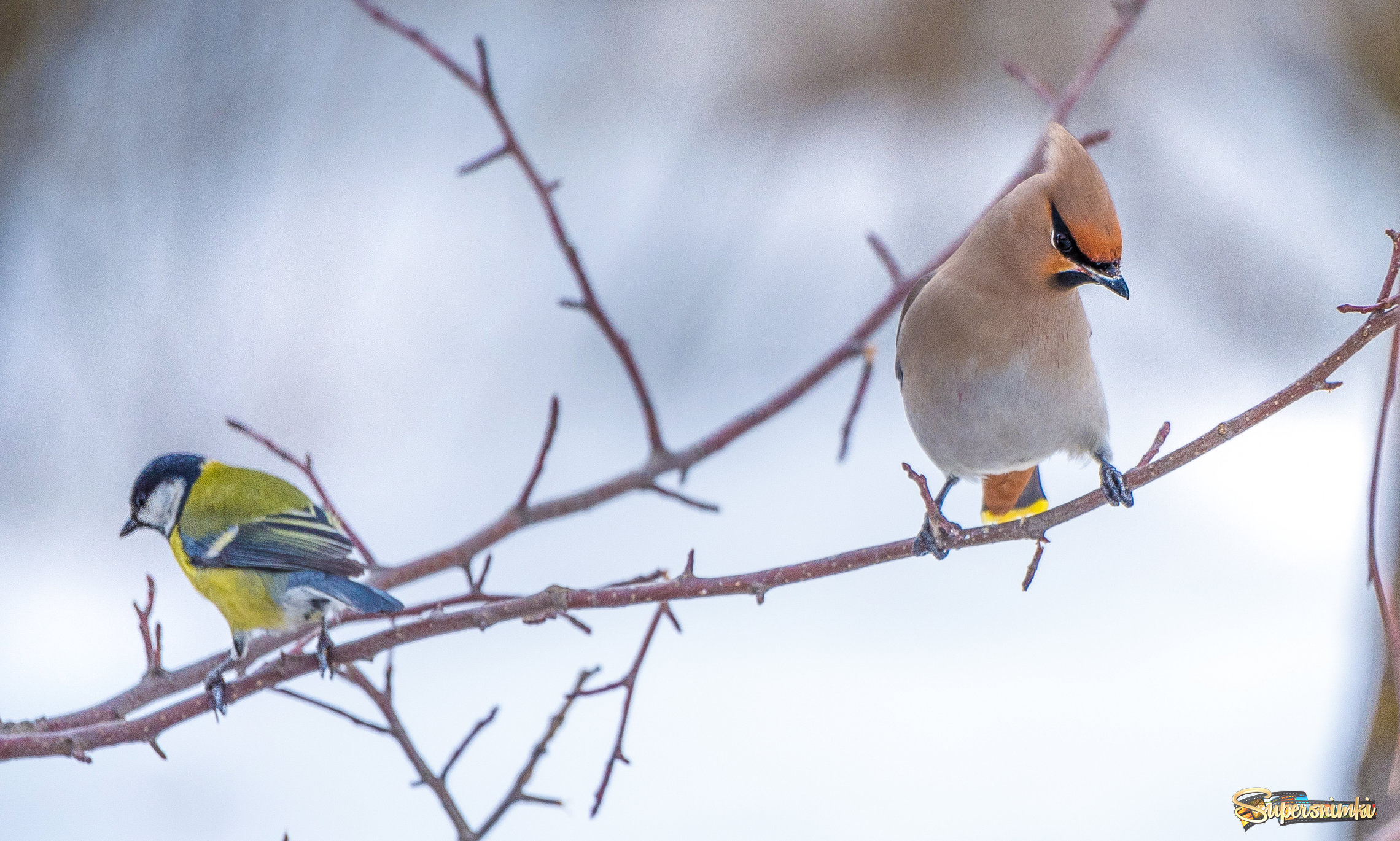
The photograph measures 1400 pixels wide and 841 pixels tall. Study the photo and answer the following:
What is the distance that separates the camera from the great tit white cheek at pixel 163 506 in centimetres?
227

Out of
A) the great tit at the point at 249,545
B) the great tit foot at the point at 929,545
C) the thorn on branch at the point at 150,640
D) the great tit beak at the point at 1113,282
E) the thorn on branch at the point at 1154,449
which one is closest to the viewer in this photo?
the thorn on branch at the point at 1154,449

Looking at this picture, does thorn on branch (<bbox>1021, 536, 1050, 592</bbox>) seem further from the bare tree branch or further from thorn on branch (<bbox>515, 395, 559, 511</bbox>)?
thorn on branch (<bbox>515, 395, 559, 511</bbox>)

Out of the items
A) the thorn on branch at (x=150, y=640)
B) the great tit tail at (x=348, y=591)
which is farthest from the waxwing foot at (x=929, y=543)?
the thorn on branch at (x=150, y=640)

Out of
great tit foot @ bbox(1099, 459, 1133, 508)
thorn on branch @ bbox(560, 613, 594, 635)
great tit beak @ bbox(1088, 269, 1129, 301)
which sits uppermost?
great tit beak @ bbox(1088, 269, 1129, 301)

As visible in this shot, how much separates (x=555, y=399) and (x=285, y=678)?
491 mm

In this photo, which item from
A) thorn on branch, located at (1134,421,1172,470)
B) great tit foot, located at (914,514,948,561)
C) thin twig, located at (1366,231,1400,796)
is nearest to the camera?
thin twig, located at (1366,231,1400,796)

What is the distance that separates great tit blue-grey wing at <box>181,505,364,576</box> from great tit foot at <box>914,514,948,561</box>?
35.4 inches

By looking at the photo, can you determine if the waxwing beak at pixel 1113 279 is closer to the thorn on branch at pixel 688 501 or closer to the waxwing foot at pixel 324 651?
the thorn on branch at pixel 688 501

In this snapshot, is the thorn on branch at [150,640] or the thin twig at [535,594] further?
the thorn on branch at [150,640]

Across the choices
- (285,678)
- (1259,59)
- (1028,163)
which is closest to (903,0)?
(1259,59)

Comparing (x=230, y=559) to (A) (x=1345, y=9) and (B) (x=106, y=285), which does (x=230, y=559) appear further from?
(A) (x=1345, y=9)

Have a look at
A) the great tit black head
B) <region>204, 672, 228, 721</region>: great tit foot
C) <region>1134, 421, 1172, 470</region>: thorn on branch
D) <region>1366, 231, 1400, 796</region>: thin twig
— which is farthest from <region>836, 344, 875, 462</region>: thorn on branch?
the great tit black head

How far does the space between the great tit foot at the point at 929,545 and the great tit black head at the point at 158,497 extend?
1521 mm

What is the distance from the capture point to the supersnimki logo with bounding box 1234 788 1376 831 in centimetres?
147
